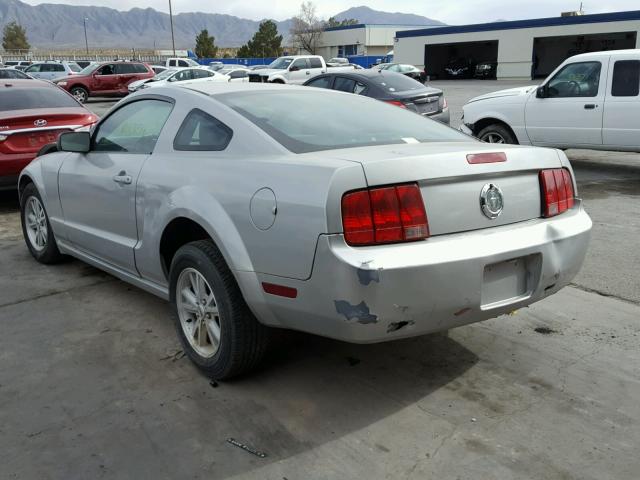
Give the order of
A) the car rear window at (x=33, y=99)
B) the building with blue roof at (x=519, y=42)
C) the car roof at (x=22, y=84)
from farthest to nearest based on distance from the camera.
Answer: the building with blue roof at (x=519, y=42) → the car roof at (x=22, y=84) → the car rear window at (x=33, y=99)

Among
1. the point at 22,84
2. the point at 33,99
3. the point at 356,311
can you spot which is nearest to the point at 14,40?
the point at 22,84

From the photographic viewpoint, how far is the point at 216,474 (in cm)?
258

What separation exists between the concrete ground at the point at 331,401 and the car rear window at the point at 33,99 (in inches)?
162

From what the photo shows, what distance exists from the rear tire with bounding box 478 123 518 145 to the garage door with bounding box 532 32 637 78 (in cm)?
3928

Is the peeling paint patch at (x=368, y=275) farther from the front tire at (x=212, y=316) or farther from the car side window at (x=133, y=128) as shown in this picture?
the car side window at (x=133, y=128)

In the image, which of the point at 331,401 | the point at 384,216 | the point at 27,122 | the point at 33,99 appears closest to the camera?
the point at 384,216

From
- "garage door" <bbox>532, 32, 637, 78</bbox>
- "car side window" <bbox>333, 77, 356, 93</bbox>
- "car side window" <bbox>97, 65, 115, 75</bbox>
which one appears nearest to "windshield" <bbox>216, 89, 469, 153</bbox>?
"car side window" <bbox>333, 77, 356, 93</bbox>

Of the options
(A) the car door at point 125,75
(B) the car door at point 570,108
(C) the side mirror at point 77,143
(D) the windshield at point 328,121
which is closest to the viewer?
(D) the windshield at point 328,121

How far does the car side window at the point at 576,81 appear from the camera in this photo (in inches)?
361

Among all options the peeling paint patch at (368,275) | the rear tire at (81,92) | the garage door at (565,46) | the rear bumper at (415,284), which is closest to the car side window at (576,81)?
the rear bumper at (415,284)

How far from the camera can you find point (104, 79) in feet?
88.2

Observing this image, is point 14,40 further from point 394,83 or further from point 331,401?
point 331,401

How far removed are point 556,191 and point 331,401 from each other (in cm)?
158

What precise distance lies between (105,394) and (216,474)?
0.95m
